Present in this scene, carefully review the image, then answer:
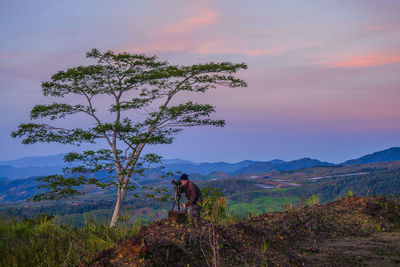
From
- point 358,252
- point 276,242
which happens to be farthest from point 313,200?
point 276,242

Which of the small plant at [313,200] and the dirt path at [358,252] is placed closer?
the dirt path at [358,252]

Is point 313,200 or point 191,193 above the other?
point 191,193

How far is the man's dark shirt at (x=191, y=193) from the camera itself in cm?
893

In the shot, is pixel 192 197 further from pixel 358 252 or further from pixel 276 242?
pixel 358 252

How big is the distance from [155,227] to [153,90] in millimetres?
14971

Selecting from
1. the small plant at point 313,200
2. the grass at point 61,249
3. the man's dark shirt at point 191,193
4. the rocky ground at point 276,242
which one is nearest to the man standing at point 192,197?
the man's dark shirt at point 191,193

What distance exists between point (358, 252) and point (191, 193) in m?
4.19

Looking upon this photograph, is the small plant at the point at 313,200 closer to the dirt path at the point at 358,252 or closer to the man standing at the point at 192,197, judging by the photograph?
the dirt path at the point at 358,252

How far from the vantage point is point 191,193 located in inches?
354

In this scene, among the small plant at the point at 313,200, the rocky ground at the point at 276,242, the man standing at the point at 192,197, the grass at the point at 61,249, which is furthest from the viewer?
the small plant at the point at 313,200

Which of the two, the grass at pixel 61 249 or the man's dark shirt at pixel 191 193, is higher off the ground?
the man's dark shirt at pixel 191 193

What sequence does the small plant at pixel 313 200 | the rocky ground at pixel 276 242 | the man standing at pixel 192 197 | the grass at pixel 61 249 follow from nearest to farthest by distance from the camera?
the rocky ground at pixel 276 242, the grass at pixel 61 249, the man standing at pixel 192 197, the small plant at pixel 313 200

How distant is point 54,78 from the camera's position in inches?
790

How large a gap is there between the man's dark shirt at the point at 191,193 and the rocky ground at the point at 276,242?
4.20 ft
